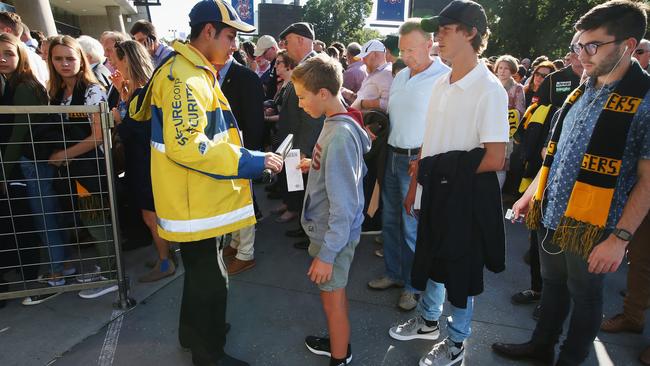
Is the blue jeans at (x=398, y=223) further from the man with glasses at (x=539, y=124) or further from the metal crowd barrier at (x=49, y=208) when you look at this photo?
the metal crowd barrier at (x=49, y=208)

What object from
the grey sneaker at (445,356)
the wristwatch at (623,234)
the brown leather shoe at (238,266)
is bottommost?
the brown leather shoe at (238,266)

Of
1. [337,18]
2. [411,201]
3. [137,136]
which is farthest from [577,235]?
[337,18]

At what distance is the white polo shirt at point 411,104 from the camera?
2.86 m

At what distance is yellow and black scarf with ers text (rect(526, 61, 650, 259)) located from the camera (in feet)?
5.86

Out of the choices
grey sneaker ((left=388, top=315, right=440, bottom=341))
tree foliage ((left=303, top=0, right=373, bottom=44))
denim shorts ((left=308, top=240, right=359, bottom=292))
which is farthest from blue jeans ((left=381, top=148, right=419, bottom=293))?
tree foliage ((left=303, top=0, right=373, bottom=44))

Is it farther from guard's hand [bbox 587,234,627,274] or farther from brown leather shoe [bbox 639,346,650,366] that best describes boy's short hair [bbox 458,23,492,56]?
brown leather shoe [bbox 639,346,650,366]

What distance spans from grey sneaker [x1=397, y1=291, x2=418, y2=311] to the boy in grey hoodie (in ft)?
2.81

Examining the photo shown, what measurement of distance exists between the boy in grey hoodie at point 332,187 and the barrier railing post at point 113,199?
1407 millimetres

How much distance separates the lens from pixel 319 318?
2.94 meters

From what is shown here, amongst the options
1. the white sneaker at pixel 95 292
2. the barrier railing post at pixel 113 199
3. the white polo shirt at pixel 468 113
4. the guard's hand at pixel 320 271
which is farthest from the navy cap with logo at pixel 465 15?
the white sneaker at pixel 95 292

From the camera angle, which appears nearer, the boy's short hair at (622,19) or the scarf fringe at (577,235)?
the boy's short hair at (622,19)

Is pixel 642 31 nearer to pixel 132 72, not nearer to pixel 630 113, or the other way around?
pixel 630 113

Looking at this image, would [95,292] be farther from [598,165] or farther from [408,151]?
[598,165]

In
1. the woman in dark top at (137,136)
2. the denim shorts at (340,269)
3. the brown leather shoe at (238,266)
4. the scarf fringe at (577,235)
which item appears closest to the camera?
the scarf fringe at (577,235)
